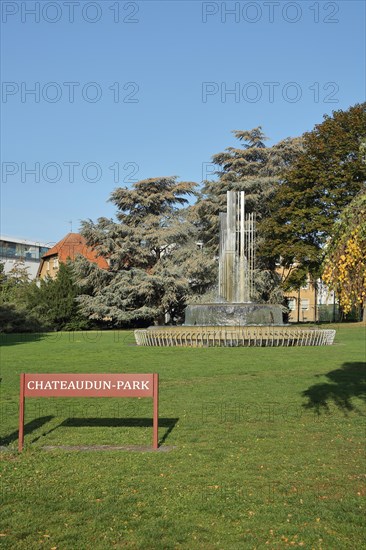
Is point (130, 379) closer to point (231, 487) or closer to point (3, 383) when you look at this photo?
point (231, 487)

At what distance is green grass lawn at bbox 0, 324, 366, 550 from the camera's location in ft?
16.6

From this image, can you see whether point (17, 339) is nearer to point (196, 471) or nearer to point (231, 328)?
point (231, 328)

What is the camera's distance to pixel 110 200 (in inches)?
2061

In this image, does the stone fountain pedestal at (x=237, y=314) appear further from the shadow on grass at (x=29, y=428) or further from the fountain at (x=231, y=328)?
the shadow on grass at (x=29, y=428)

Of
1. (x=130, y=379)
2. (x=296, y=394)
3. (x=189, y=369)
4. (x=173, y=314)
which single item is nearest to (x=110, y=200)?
(x=173, y=314)

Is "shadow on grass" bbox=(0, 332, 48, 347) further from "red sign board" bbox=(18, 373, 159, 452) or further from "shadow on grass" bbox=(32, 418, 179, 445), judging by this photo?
"red sign board" bbox=(18, 373, 159, 452)

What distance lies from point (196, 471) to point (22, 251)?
290ft

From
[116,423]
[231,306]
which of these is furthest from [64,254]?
[116,423]

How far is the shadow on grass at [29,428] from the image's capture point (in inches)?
336

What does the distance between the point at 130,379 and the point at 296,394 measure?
526 centimetres

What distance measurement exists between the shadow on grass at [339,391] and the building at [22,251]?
248ft

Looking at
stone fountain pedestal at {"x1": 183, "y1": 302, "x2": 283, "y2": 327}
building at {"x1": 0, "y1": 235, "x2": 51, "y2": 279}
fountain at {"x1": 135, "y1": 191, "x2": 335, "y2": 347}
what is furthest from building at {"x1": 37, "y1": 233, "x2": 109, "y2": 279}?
stone fountain pedestal at {"x1": 183, "y1": 302, "x2": 283, "y2": 327}

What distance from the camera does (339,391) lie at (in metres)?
12.6

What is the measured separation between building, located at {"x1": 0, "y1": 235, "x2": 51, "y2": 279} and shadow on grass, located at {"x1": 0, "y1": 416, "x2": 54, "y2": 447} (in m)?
78.2
